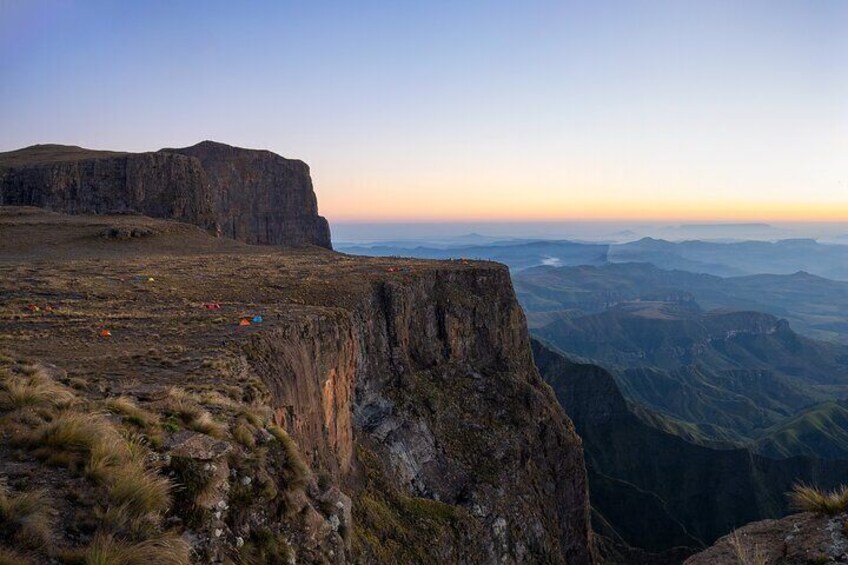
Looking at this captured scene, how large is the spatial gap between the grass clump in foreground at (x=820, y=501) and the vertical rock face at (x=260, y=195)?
334ft

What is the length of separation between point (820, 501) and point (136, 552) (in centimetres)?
Result: 1104

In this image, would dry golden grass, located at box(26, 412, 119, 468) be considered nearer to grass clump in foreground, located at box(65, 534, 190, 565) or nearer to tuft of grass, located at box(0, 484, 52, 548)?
tuft of grass, located at box(0, 484, 52, 548)

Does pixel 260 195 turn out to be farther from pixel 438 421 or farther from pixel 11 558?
pixel 11 558

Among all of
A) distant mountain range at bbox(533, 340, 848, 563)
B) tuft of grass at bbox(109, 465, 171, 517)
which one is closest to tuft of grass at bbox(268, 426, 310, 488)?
tuft of grass at bbox(109, 465, 171, 517)

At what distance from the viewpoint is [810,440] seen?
154 m

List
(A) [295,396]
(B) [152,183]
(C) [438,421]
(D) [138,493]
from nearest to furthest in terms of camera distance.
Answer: (D) [138,493] → (A) [295,396] → (C) [438,421] → (B) [152,183]

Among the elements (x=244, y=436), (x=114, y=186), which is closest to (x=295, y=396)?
(x=244, y=436)

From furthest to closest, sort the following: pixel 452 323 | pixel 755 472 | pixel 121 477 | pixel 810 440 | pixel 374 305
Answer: pixel 810 440, pixel 755 472, pixel 452 323, pixel 374 305, pixel 121 477

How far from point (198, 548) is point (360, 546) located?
17803 mm

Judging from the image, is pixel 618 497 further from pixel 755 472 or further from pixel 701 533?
pixel 755 472

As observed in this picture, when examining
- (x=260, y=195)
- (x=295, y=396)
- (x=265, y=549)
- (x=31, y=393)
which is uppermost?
(x=260, y=195)

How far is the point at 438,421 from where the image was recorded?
37.4m

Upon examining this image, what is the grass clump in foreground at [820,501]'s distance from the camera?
8.62m

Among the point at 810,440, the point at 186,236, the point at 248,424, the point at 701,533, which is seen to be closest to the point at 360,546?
the point at 248,424
